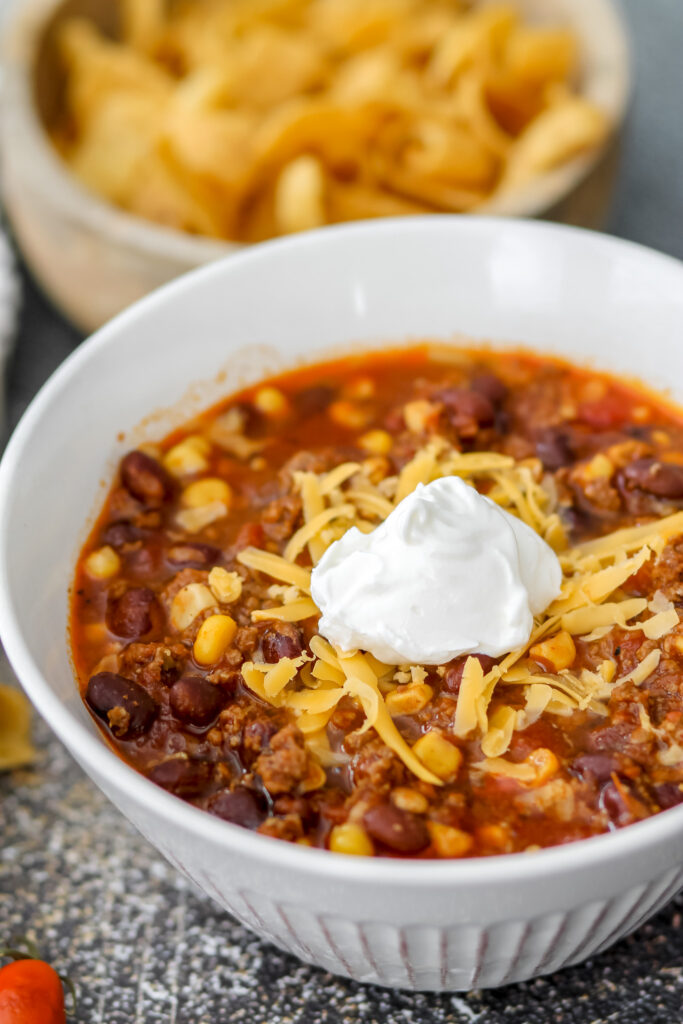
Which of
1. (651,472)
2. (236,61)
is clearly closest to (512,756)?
(651,472)

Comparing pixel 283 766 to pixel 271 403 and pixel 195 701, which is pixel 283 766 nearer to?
pixel 195 701

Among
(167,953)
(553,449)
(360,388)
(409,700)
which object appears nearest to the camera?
(409,700)

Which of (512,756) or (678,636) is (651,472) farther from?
(512,756)

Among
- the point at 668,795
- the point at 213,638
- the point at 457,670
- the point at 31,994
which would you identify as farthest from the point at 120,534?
the point at 668,795

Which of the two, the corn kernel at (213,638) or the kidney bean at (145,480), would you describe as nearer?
the corn kernel at (213,638)

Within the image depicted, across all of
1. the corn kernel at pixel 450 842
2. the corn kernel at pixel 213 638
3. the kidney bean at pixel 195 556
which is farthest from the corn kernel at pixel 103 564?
the corn kernel at pixel 450 842

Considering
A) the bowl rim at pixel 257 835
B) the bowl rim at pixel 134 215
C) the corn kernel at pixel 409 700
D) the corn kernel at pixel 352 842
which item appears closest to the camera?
the bowl rim at pixel 257 835

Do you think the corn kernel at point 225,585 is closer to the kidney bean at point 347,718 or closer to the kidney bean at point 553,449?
the kidney bean at point 347,718
